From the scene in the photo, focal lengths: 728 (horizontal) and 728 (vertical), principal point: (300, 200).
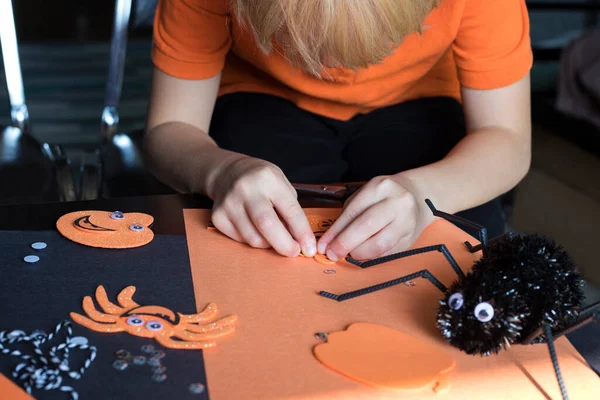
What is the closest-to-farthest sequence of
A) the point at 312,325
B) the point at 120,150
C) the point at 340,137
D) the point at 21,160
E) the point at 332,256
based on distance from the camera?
the point at 312,325 → the point at 332,256 → the point at 340,137 → the point at 21,160 → the point at 120,150

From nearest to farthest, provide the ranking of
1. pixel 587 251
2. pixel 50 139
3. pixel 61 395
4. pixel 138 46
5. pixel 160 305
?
pixel 61 395, pixel 160 305, pixel 587 251, pixel 50 139, pixel 138 46

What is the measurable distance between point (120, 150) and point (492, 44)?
0.72 metres

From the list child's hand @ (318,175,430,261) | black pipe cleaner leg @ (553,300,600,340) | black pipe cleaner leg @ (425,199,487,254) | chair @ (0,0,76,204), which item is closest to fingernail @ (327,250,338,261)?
child's hand @ (318,175,430,261)

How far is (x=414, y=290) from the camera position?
0.69 m

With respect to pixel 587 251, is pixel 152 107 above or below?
above

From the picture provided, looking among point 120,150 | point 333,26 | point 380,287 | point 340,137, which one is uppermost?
point 333,26

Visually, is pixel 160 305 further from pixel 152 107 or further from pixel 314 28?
pixel 152 107

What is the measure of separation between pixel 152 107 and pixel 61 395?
2.07ft

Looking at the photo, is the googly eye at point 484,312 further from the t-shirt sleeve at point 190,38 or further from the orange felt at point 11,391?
the t-shirt sleeve at point 190,38

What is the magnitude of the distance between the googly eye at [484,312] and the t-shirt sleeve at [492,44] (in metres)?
0.55

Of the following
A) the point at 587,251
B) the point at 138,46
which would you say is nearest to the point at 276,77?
the point at 587,251

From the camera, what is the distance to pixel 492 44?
102 centimetres

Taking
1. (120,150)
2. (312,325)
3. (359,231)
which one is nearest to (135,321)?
(312,325)

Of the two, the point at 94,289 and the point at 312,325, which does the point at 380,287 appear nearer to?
the point at 312,325
